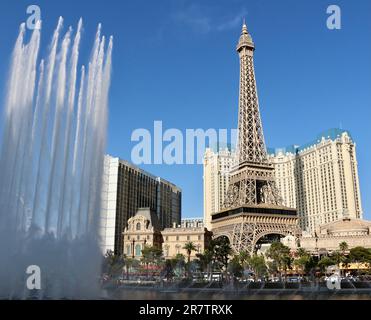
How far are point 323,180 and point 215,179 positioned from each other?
4556cm

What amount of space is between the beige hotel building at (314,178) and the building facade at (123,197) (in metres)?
35.2

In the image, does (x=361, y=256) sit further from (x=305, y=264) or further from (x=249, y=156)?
(x=249, y=156)

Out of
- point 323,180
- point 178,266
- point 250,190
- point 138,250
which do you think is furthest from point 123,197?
point 323,180

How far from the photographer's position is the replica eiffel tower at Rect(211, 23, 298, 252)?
312ft

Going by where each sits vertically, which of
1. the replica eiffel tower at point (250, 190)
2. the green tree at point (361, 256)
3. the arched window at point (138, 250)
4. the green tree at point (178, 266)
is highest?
the replica eiffel tower at point (250, 190)

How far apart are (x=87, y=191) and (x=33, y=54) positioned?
11602 millimetres

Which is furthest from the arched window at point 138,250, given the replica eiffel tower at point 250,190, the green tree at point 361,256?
the green tree at point 361,256

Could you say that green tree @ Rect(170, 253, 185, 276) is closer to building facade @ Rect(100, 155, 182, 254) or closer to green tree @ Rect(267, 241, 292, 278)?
green tree @ Rect(267, 241, 292, 278)

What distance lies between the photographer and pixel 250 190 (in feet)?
336

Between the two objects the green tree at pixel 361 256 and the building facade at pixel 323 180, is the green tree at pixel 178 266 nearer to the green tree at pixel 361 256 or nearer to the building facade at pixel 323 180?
the green tree at pixel 361 256

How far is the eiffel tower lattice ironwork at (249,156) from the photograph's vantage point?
103188mm

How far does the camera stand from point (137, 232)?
4341 inches
